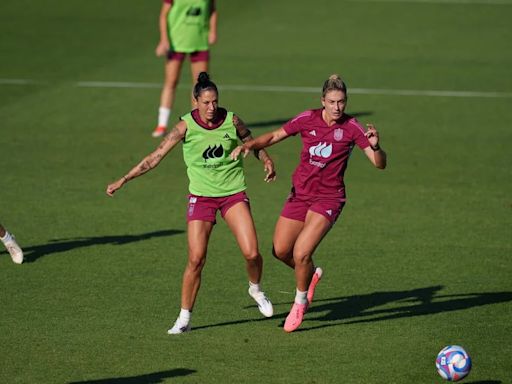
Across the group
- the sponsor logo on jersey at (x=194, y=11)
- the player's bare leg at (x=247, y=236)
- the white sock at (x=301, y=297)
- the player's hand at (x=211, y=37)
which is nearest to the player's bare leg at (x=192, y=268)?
the player's bare leg at (x=247, y=236)

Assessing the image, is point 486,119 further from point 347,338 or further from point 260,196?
point 347,338

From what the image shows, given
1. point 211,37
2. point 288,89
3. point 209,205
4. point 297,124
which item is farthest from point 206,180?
point 288,89

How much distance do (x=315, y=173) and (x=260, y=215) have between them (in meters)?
4.73

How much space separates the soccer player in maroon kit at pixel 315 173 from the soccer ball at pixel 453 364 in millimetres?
2042

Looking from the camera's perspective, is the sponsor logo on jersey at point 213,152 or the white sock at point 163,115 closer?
the sponsor logo on jersey at point 213,152

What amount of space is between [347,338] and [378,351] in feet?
1.63

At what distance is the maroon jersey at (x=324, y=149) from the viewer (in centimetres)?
1159

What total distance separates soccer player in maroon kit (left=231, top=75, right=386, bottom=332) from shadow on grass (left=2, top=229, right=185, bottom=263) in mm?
3781

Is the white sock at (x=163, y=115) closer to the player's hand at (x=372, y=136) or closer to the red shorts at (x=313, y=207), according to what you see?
the red shorts at (x=313, y=207)

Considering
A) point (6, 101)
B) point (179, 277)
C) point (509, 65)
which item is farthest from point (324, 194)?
point (509, 65)

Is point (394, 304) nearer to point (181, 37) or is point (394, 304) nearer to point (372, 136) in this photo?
point (372, 136)

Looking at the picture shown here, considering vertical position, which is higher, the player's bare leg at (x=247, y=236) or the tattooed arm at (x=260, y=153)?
the tattooed arm at (x=260, y=153)

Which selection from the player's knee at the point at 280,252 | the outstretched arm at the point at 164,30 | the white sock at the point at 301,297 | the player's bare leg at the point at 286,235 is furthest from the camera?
the outstretched arm at the point at 164,30

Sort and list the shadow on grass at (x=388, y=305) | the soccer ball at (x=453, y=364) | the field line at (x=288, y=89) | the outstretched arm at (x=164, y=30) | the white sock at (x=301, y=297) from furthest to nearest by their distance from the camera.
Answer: the field line at (x=288, y=89) < the outstretched arm at (x=164, y=30) < the shadow on grass at (x=388, y=305) < the white sock at (x=301, y=297) < the soccer ball at (x=453, y=364)
